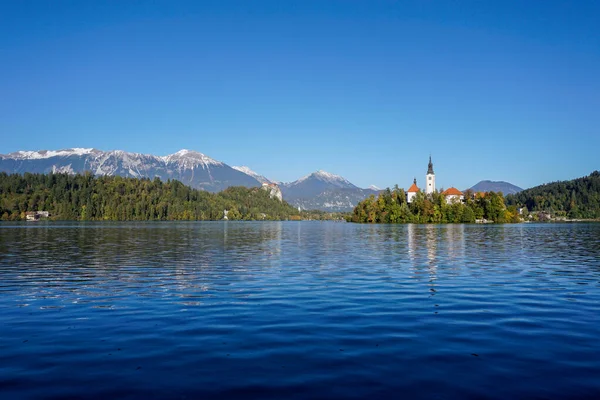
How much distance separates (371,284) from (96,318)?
1522 cm

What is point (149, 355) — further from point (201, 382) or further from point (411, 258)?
point (411, 258)

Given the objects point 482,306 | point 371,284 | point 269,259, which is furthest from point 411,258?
point 482,306

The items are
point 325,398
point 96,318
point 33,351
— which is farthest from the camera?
point 96,318

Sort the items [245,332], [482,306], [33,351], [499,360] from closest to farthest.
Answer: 1. [499,360]
2. [33,351]
3. [245,332]
4. [482,306]

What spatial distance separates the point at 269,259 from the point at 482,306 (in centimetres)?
2507

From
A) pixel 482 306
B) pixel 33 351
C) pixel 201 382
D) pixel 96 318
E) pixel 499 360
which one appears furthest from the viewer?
pixel 482 306

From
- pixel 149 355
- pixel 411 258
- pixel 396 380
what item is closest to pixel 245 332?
pixel 149 355

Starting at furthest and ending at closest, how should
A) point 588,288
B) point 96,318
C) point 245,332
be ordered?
point 588,288
point 96,318
point 245,332

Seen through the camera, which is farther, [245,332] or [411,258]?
[411,258]

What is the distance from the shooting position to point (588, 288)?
88.1ft

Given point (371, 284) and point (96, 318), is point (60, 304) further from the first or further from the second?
point (371, 284)

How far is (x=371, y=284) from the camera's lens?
28000 millimetres

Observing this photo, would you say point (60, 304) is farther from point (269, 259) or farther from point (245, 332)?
point (269, 259)

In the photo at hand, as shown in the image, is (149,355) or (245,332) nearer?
(149,355)
